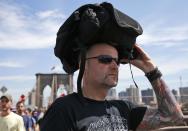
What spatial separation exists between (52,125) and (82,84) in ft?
1.65

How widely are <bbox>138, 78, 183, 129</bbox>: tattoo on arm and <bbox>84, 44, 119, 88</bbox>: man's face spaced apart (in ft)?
1.66

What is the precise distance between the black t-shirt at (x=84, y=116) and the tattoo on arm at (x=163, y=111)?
1.11 feet

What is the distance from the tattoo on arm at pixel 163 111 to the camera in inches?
130

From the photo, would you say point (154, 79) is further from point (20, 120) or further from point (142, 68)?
point (20, 120)

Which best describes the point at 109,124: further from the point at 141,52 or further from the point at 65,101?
the point at 141,52

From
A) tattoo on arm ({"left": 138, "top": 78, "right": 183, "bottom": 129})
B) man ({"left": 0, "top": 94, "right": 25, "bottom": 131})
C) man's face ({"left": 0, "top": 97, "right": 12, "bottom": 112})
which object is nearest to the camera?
tattoo on arm ({"left": 138, "top": 78, "right": 183, "bottom": 129})

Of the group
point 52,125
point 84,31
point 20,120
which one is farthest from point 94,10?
point 20,120

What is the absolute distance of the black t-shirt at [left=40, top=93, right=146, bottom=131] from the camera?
2662mm

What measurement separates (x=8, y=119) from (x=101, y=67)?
5.22 metres

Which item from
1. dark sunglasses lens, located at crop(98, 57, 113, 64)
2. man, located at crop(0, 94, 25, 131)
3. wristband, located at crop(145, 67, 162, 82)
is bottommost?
man, located at crop(0, 94, 25, 131)

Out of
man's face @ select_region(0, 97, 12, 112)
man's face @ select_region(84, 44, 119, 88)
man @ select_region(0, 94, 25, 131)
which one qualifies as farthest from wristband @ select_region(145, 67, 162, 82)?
man's face @ select_region(0, 97, 12, 112)

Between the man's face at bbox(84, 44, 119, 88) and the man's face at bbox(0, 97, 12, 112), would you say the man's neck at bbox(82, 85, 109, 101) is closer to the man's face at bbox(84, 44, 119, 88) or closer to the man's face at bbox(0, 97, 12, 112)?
the man's face at bbox(84, 44, 119, 88)

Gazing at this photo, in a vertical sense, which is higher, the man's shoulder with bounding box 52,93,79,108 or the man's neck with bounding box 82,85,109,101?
the man's neck with bounding box 82,85,109,101

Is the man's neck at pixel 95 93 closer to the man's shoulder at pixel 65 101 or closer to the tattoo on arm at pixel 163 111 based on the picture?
the man's shoulder at pixel 65 101
